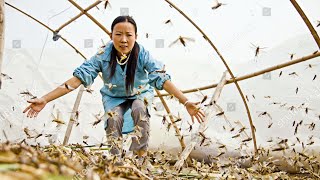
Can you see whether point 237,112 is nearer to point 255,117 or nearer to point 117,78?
point 255,117

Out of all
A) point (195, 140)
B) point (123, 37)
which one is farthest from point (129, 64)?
point (195, 140)

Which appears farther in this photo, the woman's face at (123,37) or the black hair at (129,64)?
the black hair at (129,64)

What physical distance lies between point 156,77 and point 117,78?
1.76 feet

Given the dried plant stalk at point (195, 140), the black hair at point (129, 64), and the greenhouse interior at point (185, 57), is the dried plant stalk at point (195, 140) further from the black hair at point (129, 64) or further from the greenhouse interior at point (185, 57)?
the greenhouse interior at point (185, 57)

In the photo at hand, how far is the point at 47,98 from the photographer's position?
2.73 m

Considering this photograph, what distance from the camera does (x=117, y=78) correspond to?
3.77m

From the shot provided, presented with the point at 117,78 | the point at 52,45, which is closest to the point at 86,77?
the point at 117,78

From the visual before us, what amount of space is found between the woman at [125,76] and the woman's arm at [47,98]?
2 cm

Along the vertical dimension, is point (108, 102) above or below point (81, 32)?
below

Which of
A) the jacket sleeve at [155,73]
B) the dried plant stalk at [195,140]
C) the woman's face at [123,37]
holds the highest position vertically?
the woman's face at [123,37]

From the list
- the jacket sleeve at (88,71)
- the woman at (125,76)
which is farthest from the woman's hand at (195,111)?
the jacket sleeve at (88,71)

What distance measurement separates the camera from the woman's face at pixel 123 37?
3.48 m

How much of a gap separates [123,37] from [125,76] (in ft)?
1.34

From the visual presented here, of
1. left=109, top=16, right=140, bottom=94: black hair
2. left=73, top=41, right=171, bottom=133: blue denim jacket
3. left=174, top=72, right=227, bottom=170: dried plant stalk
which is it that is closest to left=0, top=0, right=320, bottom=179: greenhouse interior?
left=174, top=72, right=227, bottom=170: dried plant stalk
